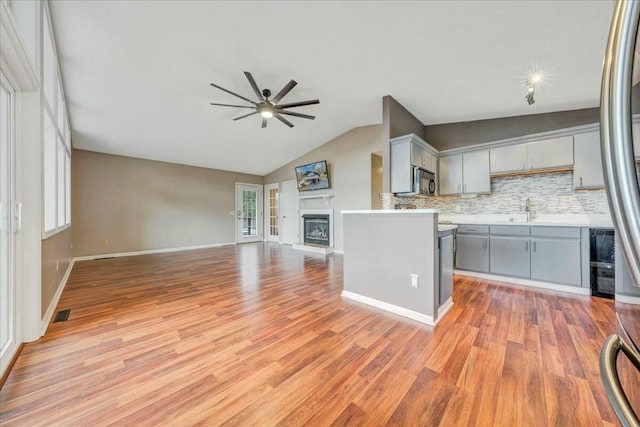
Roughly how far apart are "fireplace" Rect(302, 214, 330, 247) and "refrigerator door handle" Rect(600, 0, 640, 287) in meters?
5.80

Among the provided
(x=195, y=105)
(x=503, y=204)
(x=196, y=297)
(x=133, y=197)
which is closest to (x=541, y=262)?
(x=503, y=204)

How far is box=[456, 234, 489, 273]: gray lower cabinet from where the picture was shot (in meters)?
3.67

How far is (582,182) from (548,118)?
1.07 metres

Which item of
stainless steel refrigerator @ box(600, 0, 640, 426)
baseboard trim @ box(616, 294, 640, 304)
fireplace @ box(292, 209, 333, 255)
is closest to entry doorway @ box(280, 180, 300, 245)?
fireplace @ box(292, 209, 333, 255)

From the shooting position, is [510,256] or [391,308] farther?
[510,256]

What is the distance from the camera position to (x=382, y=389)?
148 cm

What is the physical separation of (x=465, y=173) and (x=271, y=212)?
5.80 m

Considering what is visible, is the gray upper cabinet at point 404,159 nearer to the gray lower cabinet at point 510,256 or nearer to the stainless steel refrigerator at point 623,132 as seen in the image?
the gray lower cabinet at point 510,256

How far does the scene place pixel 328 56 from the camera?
2955 mm

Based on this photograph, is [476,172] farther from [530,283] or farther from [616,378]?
[616,378]

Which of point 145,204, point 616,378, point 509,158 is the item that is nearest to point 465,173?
point 509,158

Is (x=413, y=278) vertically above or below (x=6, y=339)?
above

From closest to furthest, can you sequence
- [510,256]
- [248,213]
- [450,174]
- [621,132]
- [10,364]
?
1. [621,132]
2. [10,364]
3. [510,256]
4. [450,174]
5. [248,213]

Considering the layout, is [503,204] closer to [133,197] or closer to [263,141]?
[263,141]
